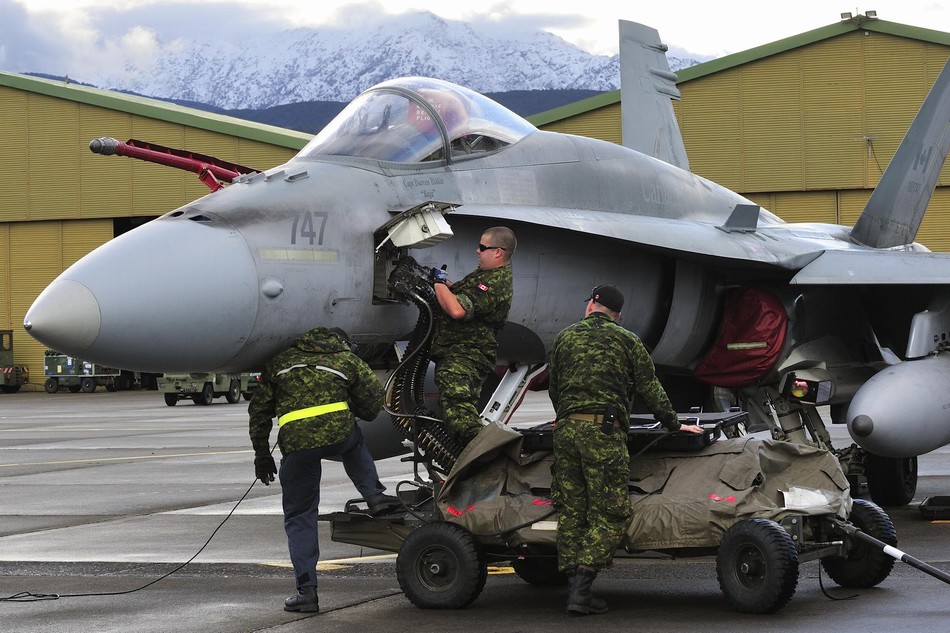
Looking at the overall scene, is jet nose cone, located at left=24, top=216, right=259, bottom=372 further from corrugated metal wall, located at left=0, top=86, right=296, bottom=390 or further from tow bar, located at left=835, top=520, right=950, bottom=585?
corrugated metal wall, located at left=0, top=86, right=296, bottom=390

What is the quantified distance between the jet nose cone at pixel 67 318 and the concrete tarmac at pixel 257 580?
1.51 metres

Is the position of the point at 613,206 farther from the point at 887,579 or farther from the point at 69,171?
the point at 69,171

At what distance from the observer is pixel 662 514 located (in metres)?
6.52

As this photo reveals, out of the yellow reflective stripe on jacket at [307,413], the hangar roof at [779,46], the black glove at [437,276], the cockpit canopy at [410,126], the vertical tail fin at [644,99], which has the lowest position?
the yellow reflective stripe on jacket at [307,413]

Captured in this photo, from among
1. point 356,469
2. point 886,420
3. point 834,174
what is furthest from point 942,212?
point 356,469

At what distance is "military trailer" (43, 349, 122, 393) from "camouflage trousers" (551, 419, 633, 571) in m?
39.4

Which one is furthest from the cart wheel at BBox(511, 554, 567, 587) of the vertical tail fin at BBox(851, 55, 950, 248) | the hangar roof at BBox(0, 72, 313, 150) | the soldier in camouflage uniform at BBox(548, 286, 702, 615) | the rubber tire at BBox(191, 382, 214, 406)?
the hangar roof at BBox(0, 72, 313, 150)

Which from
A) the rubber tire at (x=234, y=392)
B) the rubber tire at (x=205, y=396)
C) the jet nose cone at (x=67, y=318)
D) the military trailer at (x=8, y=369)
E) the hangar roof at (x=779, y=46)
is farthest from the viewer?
the military trailer at (x=8, y=369)

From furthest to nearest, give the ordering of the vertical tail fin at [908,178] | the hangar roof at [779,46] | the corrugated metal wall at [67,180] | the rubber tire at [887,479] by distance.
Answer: the corrugated metal wall at [67,180] < the hangar roof at [779,46] < the vertical tail fin at [908,178] < the rubber tire at [887,479]

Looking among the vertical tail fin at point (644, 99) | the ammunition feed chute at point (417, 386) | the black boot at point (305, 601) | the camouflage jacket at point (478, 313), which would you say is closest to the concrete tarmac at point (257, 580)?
the black boot at point (305, 601)

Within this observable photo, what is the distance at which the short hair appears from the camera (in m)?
7.13

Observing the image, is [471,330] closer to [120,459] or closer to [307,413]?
[307,413]

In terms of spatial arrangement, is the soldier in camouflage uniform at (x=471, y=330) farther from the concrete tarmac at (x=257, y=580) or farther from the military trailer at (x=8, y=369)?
Result: the military trailer at (x=8, y=369)

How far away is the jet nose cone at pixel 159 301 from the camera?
5848mm
